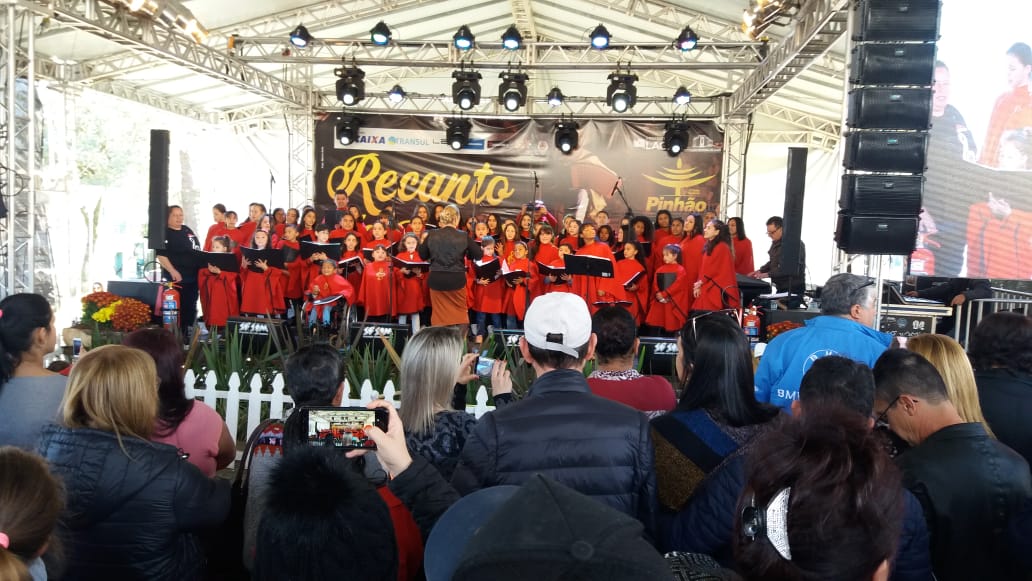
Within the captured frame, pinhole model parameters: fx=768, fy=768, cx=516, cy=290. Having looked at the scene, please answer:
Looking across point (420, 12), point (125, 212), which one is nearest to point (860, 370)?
point (420, 12)

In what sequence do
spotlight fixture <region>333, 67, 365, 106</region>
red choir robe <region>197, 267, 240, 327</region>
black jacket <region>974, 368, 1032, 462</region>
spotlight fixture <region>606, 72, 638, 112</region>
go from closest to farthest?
black jacket <region>974, 368, 1032, 462</region> → red choir robe <region>197, 267, 240, 327</region> → spotlight fixture <region>606, 72, 638, 112</region> → spotlight fixture <region>333, 67, 365, 106</region>

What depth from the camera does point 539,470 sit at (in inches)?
75.0

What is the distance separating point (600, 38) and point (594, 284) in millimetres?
3391

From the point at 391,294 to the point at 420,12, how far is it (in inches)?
241

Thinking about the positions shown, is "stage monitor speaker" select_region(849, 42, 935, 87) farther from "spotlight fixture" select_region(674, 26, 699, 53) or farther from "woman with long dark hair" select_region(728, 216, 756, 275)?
"woman with long dark hair" select_region(728, 216, 756, 275)

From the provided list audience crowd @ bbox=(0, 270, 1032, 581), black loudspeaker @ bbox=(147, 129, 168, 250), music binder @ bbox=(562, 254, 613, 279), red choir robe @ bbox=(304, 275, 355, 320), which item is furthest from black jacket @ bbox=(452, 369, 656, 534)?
black loudspeaker @ bbox=(147, 129, 168, 250)

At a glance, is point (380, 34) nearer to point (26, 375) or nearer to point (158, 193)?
point (158, 193)

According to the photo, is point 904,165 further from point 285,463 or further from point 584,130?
point 584,130

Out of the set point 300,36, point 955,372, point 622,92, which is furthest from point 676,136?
point 955,372

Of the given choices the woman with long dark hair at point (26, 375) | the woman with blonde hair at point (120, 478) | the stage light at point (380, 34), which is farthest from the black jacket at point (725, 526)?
the stage light at point (380, 34)

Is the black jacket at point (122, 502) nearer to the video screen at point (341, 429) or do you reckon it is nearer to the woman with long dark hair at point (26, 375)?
the video screen at point (341, 429)

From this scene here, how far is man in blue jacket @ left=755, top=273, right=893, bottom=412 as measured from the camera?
3328 mm

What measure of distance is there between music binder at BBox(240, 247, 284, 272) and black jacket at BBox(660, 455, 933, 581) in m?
7.59

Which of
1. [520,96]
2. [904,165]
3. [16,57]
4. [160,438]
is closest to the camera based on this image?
[160,438]
